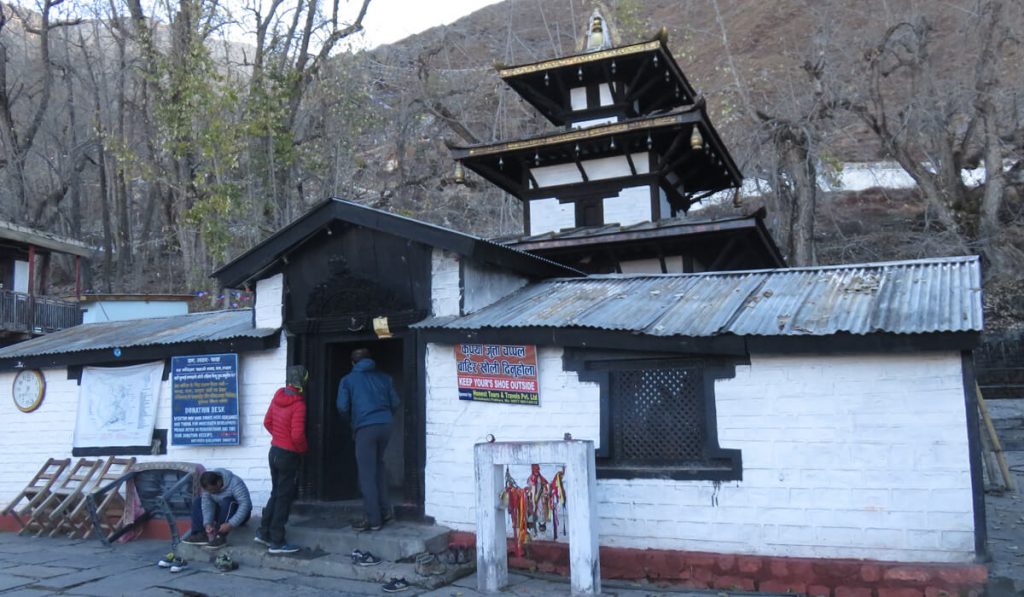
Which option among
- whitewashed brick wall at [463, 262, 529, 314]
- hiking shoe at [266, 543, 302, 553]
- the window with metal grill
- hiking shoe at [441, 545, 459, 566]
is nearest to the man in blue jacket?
hiking shoe at [266, 543, 302, 553]

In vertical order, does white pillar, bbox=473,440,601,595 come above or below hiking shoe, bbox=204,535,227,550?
above

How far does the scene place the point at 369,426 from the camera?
814 cm

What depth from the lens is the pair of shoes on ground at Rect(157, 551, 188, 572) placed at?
8008 mm

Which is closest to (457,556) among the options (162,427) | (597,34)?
(162,427)

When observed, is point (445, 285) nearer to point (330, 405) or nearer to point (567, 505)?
point (330, 405)

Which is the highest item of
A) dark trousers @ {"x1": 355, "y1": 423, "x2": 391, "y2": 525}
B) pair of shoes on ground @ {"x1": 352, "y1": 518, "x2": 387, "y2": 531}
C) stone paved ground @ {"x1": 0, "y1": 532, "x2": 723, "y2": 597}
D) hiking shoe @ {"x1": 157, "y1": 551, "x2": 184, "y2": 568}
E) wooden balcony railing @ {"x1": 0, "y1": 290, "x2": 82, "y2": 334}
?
wooden balcony railing @ {"x1": 0, "y1": 290, "x2": 82, "y2": 334}

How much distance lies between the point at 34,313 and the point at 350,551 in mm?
20281

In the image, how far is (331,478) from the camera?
916cm

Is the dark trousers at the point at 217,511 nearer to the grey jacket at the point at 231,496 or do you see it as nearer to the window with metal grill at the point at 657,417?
the grey jacket at the point at 231,496

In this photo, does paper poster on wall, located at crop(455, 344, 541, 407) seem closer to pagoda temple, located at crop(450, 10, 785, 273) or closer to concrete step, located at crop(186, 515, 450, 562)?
concrete step, located at crop(186, 515, 450, 562)

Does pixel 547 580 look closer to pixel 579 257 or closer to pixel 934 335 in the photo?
pixel 934 335

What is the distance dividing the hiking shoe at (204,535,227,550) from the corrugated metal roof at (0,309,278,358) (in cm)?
222

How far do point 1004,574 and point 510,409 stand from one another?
4376 millimetres

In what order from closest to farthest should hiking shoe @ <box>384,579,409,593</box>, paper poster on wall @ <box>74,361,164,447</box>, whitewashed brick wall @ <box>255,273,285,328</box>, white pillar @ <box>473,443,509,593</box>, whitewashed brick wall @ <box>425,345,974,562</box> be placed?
1. whitewashed brick wall @ <box>425,345,974,562</box>
2. white pillar @ <box>473,443,509,593</box>
3. hiking shoe @ <box>384,579,409,593</box>
4. whitewashed brick wall @ <box>255,273,285,328</box>
5. paper poster on wall @ <box>74,361,164,447</box>
